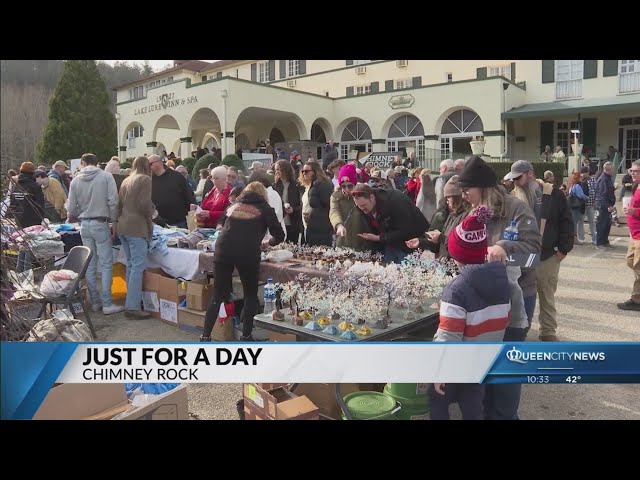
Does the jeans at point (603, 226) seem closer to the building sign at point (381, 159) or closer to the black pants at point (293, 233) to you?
the building sign at point (381, 159)

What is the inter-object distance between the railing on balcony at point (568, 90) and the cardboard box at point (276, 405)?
12.8ft

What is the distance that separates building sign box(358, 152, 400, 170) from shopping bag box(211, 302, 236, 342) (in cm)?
185

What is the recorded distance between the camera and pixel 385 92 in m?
4.48

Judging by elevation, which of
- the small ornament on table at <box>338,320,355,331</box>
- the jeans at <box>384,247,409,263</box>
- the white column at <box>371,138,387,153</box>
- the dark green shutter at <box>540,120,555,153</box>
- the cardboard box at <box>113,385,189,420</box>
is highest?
the dark green shutter at <box>540,120,555,153</box>

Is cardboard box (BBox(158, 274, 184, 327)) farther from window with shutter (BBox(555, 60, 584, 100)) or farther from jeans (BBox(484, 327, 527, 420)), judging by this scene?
window with shutter (BBox(555, 60, 584, 100))

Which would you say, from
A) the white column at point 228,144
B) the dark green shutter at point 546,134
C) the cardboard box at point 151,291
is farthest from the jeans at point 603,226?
the cardboard box at point 151,291

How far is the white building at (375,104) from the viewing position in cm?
334

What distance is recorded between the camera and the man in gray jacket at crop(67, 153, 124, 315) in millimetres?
5492

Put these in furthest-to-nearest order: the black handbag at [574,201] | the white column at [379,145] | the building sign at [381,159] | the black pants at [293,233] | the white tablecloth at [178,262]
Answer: the black handbag at [574,201] < the black pants at [293,233] < the white tablecloth at [178,262] < the building sign at [381,159] < the white column at [379,145]

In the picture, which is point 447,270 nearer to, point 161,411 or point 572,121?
point 161,411

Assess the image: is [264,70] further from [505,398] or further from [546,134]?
[546,134]

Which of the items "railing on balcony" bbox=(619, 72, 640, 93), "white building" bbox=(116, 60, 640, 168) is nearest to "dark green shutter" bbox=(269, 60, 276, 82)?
"white building" bbox=(116, 60, 640, 168)

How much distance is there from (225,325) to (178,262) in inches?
40.8

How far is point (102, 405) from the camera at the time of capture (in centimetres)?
298
